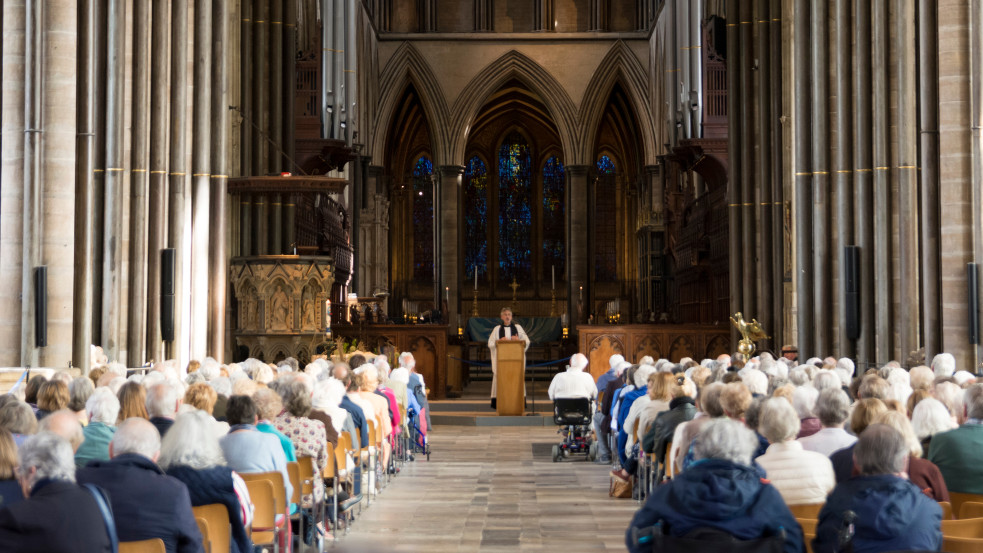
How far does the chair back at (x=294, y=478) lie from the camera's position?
19.4 feet

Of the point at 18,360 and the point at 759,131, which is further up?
the point at 759,131

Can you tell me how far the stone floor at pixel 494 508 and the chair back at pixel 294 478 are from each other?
1.27 m

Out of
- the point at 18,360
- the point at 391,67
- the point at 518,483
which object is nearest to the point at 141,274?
the point at 18,360

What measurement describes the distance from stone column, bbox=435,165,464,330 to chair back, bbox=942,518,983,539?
26.7 m

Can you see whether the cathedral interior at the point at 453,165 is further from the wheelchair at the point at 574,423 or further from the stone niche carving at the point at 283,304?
the wheelchair at the point at 574,423

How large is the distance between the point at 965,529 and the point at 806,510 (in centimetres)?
63

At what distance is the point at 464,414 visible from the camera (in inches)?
654

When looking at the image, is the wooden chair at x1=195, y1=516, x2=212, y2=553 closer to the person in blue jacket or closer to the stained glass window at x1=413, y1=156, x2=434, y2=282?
the person in blue jacket

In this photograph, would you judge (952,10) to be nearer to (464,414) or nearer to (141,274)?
(464,414)

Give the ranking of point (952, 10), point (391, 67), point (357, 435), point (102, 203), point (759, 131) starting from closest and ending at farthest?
point (357, 435) < point (952, 10) < point (102, 203) < point (759, 131) < point (391, 67)

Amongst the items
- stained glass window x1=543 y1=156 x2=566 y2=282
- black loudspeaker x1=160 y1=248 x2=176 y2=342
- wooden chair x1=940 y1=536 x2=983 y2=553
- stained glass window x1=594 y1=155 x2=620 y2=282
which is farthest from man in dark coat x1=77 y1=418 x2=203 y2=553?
stained glass window x1=594 y1=155 x2=620 y2=282

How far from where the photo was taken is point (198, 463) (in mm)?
4723

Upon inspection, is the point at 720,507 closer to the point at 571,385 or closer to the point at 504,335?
the point at 571,385

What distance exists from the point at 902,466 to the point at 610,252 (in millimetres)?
34218
